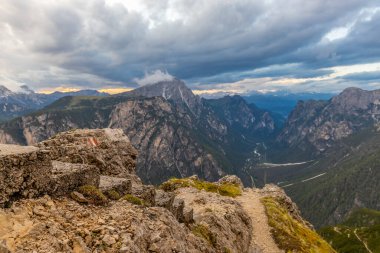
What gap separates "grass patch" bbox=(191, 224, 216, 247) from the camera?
44.2 meters

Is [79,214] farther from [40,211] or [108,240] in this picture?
[108,240]

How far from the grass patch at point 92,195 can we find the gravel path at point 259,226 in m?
36.8

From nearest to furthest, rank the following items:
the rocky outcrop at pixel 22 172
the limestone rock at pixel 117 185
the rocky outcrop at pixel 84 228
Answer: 1. the rocky outcrop at pixel 84 228
2. the rocky outcrop at pixel 22 172
3. the limestone rock at pixel 117 185

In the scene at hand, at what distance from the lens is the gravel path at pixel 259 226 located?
64381mm

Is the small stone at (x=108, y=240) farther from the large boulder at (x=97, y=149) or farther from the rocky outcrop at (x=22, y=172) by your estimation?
the large boulder at (x=97, y=149)

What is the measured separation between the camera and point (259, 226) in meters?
72.6

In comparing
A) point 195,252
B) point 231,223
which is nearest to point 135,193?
point 195,252

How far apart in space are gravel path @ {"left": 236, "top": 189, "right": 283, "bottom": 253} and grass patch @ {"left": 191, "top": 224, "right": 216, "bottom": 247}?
1731 cm

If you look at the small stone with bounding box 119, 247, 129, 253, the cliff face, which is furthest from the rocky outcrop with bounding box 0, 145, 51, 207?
the small stone with bounding box 119, 247, 129, 253

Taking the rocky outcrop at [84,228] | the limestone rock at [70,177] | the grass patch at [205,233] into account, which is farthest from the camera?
the grass patch at [205,233]

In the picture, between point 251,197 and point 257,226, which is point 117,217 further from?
point 251,197

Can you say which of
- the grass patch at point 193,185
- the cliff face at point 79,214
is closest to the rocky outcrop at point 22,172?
the cliff face at point 79,214

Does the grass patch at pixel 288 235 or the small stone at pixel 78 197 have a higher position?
the small stone at pixel 78 197

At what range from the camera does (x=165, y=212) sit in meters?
33.8
